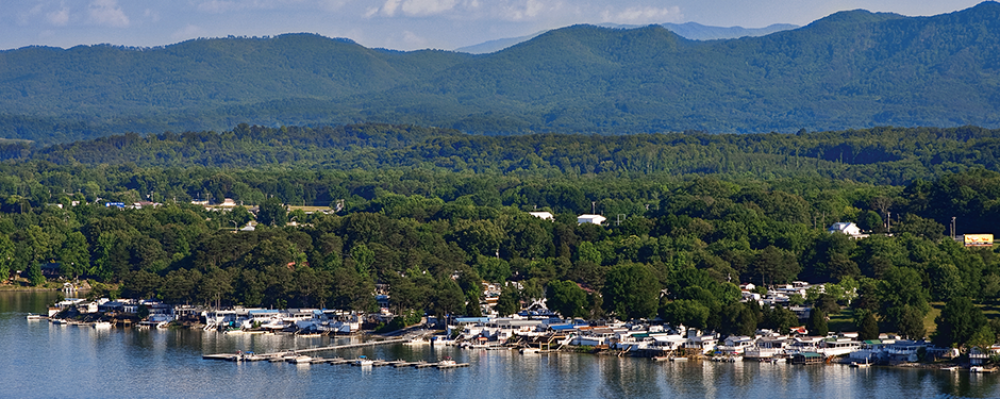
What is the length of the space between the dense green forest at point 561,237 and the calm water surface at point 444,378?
10.4 ft

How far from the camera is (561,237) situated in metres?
61.8

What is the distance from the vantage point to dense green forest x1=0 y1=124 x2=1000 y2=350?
4703cm

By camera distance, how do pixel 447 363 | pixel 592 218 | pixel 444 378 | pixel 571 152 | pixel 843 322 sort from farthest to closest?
pixel 571 152 < pixel 592 218 < pixel 843 322 < pixel 447 363 < pixel 444 378

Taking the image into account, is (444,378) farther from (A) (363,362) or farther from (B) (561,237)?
(B) (561,237)

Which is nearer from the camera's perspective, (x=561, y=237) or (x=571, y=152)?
(x=561, y=237)

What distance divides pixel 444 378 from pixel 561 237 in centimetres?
2267

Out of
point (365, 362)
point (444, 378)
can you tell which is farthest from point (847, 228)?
point (444, 378)

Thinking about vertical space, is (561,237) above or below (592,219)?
below

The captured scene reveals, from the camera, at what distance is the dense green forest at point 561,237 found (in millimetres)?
47031

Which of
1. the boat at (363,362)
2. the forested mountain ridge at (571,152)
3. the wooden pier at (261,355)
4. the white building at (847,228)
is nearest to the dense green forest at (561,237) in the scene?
the forested mountain ridge at (571,152)

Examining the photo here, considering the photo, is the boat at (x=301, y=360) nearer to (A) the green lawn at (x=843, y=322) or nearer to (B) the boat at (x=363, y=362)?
(B) the boat at (x=363, y=362)

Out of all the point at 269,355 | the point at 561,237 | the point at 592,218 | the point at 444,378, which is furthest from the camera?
the point at 592,218

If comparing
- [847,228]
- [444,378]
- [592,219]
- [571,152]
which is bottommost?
[444,378]

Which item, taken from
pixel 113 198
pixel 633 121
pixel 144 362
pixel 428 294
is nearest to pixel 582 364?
pixel 428 294
